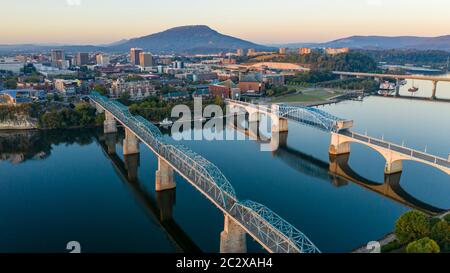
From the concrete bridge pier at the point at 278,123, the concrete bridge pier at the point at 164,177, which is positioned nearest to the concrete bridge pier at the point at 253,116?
the concrete bridge pier at the point at 278,123

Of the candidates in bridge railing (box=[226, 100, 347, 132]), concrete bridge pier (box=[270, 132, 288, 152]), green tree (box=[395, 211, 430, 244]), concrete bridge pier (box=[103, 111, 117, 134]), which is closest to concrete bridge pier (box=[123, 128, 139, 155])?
concrete bridge pier (box=[103, 111, 117, 134])

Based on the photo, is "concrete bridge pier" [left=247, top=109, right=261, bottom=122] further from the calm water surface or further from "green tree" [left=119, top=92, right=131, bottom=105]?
"green tree" [left=119, top=92, right=131, bottom=105]

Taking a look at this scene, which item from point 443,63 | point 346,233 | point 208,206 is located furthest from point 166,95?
point 443,63

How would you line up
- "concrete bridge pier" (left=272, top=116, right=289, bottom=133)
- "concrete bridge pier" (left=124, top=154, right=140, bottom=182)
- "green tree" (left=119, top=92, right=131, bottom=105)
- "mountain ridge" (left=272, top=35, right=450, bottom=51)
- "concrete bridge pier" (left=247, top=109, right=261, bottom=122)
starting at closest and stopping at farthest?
"concrete bridge pier" (left=124, top=154, right=140, bottom=182), "concrete bridge pier" (left=272, top=116, right=289, bottom=133), "concrete bridge pier" (left=247, top=109, right=261, bottom=122), "green tree" (left=119, top=92, right=131, bottom=105), "mountain ridge" (left=272, top=35, right=450, bottom=51)

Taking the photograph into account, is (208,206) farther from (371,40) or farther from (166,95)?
(371,40)

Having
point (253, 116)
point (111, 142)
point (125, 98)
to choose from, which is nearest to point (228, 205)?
point (111, 142)

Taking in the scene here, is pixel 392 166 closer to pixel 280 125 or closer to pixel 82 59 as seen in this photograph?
pixel 280 125
